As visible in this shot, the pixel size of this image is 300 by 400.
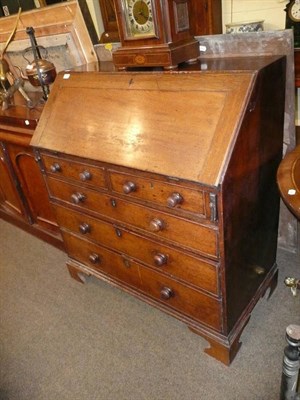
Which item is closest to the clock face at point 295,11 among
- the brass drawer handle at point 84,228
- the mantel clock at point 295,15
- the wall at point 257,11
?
the mantel clock at point 295,15

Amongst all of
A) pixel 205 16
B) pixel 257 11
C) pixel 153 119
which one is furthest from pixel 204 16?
pixel 153 119

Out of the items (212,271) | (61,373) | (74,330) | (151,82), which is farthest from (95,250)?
(151,82)

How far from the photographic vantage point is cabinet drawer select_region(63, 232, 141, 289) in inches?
64.5

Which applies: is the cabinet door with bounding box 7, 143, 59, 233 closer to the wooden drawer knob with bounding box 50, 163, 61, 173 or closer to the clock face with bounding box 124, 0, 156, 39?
the wooden drawer knob with bounding box 50, 163, 61, 173

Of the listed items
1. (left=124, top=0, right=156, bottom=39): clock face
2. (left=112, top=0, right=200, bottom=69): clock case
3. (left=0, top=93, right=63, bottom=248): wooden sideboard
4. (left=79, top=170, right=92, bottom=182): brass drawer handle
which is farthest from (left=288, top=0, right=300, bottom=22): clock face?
(left=79, top=170, right=92, bottom=182): brass drawer handle

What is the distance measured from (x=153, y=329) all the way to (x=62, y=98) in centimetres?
126

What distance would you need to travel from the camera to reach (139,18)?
131 centimetres

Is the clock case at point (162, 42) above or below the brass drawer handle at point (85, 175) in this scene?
above

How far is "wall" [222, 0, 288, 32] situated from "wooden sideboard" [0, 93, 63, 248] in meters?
1.93

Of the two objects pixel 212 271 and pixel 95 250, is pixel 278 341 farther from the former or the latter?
pixel 95 250

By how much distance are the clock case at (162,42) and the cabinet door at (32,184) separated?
3.04 feet

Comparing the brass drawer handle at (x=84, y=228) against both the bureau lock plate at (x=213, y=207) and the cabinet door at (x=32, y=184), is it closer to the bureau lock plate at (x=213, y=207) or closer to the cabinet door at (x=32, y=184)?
the cabinet door at (x=32, y=184)

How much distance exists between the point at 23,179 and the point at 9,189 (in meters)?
0.33

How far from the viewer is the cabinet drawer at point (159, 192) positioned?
1.13m
